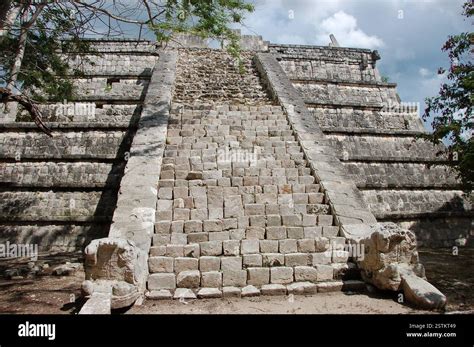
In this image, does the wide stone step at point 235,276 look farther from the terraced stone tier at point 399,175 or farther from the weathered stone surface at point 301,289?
the terraced stone tier at point 399,175

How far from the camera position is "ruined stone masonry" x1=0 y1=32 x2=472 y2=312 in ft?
16.1

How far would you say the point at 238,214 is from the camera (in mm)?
6020

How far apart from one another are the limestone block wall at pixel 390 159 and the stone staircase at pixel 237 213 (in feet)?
7.28

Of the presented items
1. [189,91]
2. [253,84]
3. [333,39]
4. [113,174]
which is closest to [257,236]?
[113,174]

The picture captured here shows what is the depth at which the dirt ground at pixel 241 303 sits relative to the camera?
4.28m

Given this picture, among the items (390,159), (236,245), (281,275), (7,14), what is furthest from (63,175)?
(390,159)

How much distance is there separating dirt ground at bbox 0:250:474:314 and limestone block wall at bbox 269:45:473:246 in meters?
3.22

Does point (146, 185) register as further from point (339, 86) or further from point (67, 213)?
point (339, 86)

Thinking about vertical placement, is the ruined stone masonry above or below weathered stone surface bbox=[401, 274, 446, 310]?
above

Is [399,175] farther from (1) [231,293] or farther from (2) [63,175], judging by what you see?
(2) [63,175]

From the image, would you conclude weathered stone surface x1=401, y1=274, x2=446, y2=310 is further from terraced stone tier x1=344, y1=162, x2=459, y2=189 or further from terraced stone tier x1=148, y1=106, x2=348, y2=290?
terraced stone tier x1=344, y1=162, x2=459, y2=189

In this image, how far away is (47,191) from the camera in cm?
773

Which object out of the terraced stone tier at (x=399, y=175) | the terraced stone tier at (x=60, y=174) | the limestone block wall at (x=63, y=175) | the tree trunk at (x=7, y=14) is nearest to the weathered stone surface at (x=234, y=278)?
the limestone block wall at (x=63, y=175)

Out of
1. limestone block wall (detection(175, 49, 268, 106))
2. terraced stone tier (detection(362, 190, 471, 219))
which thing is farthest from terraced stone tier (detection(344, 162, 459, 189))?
limestone block wall (detection(175, 49, 268, 106))
